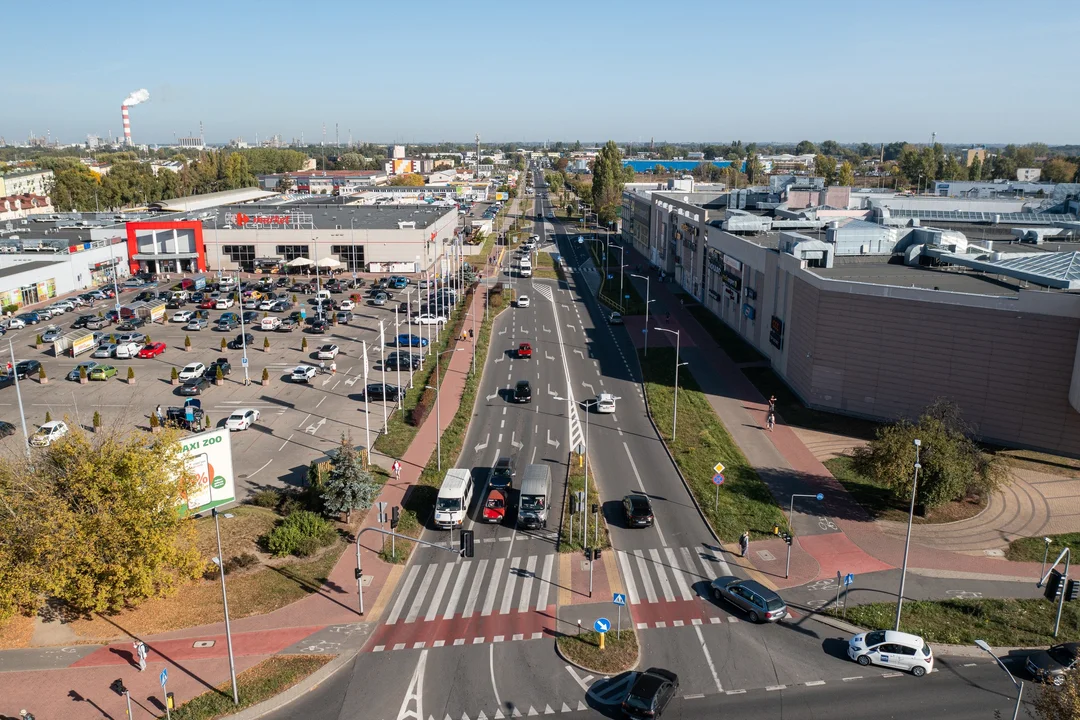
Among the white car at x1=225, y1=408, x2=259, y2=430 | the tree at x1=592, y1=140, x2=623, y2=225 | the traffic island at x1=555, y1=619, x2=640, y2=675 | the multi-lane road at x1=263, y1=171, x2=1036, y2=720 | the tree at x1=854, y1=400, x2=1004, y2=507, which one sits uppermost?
the tree at x1=592, y1=140, x2=623, y2=225

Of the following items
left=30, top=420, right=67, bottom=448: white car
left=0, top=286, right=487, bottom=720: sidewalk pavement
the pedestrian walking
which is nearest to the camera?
left=0, top=286, right=487, bottom=720: sidewalk pavement

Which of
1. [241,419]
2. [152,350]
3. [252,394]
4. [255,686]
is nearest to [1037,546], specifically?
[255,686]

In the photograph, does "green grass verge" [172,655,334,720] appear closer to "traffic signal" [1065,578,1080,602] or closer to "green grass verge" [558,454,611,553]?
"green grass verge" [558,454,611,553]

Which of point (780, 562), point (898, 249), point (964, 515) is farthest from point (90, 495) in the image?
point (898, 249)

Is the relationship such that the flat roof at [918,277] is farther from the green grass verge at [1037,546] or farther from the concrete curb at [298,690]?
the concrete curb at [298,690]

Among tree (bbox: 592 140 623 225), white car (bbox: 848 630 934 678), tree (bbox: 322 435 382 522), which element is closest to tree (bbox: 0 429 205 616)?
tree (bbox: 322 435 382 522)

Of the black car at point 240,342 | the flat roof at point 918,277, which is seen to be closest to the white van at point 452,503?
the flat roof at point 918,277
